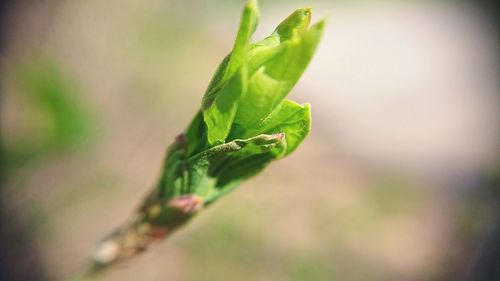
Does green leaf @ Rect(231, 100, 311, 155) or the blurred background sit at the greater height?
the blurred background

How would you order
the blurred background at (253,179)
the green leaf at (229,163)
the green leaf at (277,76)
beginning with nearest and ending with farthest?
1. the green leaf at (277,76)
2. the green leaf at (229,163)
3. the blurred background at (253,179)

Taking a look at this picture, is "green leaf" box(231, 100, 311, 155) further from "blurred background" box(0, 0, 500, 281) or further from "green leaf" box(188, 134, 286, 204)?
"blurred background" box(0, 0, 500, 281)

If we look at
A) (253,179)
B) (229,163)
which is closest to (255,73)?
(229,163)

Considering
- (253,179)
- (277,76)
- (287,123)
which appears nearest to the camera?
(277,76)

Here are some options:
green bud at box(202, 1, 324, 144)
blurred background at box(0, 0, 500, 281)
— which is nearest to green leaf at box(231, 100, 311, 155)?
green bud at box(202, 1, 324, 144)

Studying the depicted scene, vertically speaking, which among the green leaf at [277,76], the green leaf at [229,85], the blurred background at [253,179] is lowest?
the green leaf at [277,76]

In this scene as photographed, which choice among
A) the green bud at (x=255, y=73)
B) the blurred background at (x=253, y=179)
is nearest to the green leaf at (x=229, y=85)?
the green bud at (x=255, y=73)

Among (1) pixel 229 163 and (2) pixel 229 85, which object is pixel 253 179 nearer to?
(1) pixel 229 163

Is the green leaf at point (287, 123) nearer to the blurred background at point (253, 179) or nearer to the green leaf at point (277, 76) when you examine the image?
the green leaf at point (277, 76)
